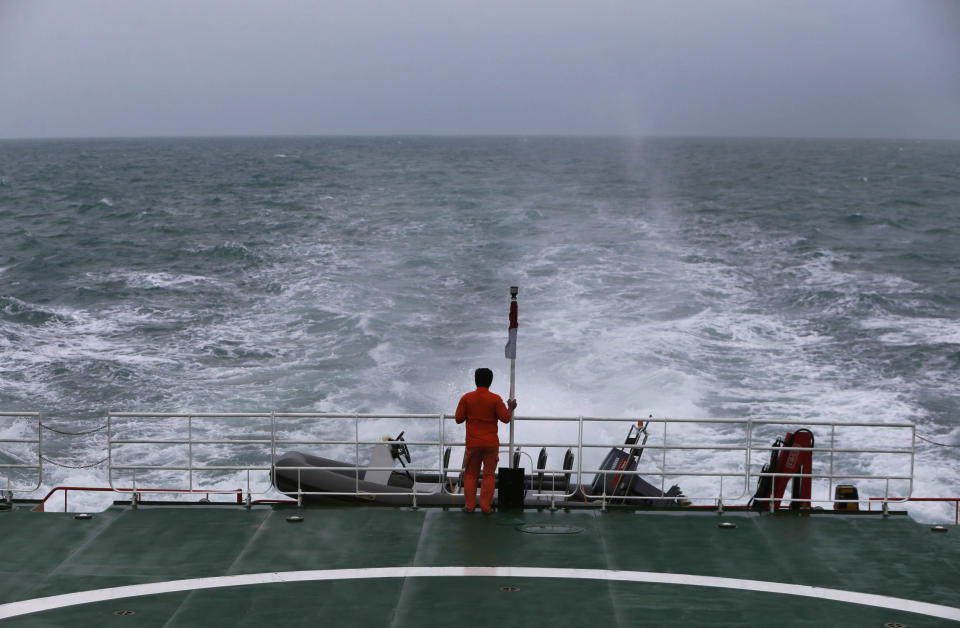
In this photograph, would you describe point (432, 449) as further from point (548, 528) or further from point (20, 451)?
point (548, 528)

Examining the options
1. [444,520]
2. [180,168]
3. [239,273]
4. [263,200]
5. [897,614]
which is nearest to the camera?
[897,614]

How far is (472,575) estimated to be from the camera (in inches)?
421

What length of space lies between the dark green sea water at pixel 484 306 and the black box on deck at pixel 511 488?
14.8 m

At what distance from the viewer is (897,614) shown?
9.88 metres

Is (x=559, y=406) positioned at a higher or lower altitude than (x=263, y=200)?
lower

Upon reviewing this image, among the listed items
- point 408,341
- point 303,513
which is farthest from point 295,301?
point 303,513

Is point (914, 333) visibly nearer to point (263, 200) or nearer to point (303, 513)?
point (303, 513)

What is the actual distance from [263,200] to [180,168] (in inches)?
1726

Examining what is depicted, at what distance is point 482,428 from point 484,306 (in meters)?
26.3

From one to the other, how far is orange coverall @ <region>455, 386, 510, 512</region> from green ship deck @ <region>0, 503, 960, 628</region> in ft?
1.81

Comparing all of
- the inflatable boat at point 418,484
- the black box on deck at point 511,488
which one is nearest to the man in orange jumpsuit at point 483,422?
the black box on deck at point 511,488

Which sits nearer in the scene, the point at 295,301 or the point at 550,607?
the point at 550,607

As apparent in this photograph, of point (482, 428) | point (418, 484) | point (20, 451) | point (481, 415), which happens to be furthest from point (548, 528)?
point (20, 451)

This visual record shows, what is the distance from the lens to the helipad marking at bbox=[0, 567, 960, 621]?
9.98m
